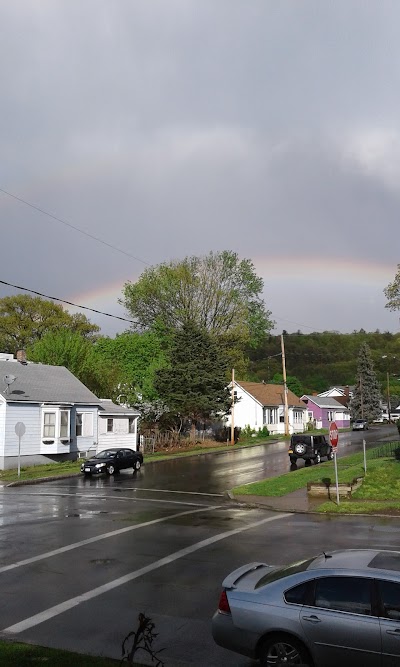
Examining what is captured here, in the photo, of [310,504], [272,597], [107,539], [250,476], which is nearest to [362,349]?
[250,476]

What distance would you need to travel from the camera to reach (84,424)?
146ft

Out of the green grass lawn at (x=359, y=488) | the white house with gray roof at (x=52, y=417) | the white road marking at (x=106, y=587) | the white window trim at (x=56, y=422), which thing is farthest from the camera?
the white window trim at (x=56, y=422)

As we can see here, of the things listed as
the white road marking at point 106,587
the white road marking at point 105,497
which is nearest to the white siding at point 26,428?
the white road marking at point 105,497

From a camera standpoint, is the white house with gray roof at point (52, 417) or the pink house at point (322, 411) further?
the pink house at point (322, 411)

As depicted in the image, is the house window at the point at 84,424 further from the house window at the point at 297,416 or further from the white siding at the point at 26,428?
the house window at the point at 297,416

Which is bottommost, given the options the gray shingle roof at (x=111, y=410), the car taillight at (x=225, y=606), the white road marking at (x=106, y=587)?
the white road marking at (x=106, y=587)

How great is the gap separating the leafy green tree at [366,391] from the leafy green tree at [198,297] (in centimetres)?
4303

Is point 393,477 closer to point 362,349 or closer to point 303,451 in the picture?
point 303,451

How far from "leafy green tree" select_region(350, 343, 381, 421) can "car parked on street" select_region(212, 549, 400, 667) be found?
4071 inches

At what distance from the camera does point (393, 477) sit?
1027 inches

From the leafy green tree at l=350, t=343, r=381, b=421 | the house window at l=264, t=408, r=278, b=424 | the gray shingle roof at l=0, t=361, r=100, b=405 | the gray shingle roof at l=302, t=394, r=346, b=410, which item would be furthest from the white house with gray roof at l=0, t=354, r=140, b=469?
the leafy green tree at l=350, t=343, r=381, b=421

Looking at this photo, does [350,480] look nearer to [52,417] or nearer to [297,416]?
[52,417]

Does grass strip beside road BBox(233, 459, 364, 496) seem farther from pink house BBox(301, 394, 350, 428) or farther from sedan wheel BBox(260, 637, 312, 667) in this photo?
pink house BBox(301, 394, 350, 428)

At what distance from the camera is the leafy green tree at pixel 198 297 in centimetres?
6944
